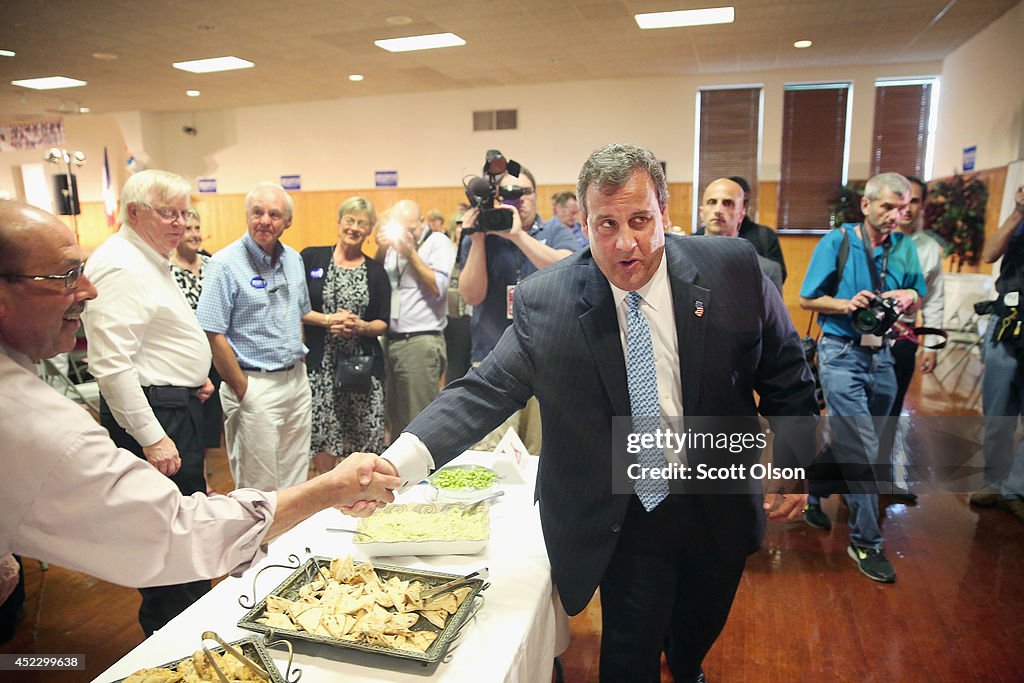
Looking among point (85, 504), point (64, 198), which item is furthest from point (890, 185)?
point (64, 198)

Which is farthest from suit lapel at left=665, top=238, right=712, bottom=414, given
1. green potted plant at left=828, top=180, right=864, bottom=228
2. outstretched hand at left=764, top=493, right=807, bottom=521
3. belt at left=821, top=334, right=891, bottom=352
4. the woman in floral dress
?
green potted plant at left=828, top=180, right=864, bottom=228

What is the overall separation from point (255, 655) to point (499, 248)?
2.07 metres

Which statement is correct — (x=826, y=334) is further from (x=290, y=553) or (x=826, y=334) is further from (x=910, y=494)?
(x=290, y=553)

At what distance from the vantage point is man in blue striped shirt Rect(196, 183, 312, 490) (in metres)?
2.71

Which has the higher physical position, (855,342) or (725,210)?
(725,210)

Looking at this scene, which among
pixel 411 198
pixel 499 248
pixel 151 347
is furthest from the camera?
pixel 411 198

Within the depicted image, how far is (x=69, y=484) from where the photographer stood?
0.90 meters

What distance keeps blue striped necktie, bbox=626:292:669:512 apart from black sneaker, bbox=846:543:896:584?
1.98 meters

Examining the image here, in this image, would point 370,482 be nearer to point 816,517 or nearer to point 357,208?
point 357,208

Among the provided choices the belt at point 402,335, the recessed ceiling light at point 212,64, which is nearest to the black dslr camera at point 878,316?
the belt at point 402,335

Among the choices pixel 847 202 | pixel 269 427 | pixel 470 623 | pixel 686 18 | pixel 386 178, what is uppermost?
pixel 686 18

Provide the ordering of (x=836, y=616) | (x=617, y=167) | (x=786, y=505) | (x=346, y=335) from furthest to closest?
(x=346, y=335) < (x=836, y=616) < (x=786, y=505) < (x=617, y=167)

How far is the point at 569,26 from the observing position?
5285mm

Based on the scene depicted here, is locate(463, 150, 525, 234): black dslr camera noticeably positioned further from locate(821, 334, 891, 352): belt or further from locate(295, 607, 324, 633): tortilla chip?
locate(295, 607, 324, 633): tortilla chip
